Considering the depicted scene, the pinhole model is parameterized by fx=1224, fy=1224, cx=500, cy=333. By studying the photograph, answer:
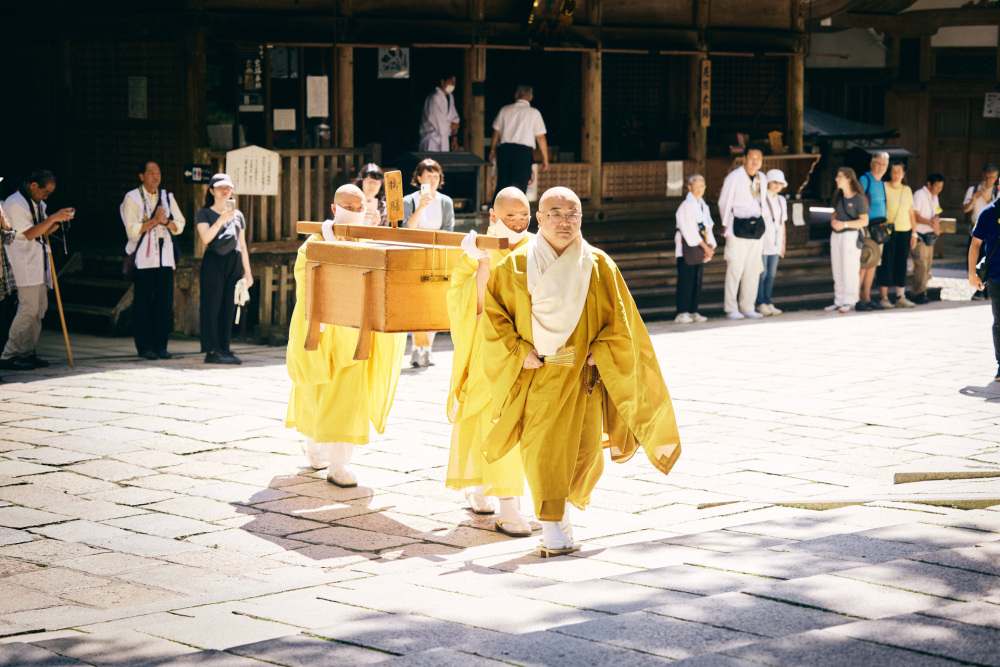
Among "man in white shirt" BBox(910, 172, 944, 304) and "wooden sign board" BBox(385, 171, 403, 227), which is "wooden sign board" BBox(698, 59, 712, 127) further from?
"wooden sign board" BBox(385, 171, 403, 227)

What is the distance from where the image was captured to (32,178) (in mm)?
10109

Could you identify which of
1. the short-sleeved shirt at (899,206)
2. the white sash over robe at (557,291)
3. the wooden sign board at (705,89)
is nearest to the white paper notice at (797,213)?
the wooden sign board at (705,89)

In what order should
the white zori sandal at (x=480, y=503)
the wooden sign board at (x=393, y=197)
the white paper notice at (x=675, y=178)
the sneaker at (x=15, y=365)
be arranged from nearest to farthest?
the white zori sandal at (x=480, y=503) < the wooden sign board at (x=393, y=197) < the sneaker at (x=15, y=365) < the white paper notice at (x=675, y=178)

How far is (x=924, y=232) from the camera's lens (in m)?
14.9

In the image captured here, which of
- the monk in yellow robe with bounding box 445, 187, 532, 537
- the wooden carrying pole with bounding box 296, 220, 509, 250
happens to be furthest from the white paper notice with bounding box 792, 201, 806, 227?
the monk in yellow robe with bounding box 445, 187, 532, 537

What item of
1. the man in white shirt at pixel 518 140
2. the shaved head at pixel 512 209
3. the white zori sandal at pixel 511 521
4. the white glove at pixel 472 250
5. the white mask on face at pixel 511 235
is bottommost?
the white zori sandal at pixel 511 521

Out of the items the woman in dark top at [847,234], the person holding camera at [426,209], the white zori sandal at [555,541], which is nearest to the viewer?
the white zori sandal at [555,541]

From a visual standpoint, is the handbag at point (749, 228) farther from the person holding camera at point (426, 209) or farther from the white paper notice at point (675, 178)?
the person holding camera at point (426, 209)

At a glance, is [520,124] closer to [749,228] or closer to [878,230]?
[749,228]

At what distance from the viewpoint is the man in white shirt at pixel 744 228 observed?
44.6ft

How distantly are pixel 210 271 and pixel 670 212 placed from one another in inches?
307

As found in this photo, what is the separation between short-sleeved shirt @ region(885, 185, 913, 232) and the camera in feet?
46.8

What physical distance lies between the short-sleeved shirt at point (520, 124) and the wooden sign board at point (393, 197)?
276 inches

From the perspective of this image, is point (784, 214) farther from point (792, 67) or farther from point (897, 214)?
point (792, 67)
